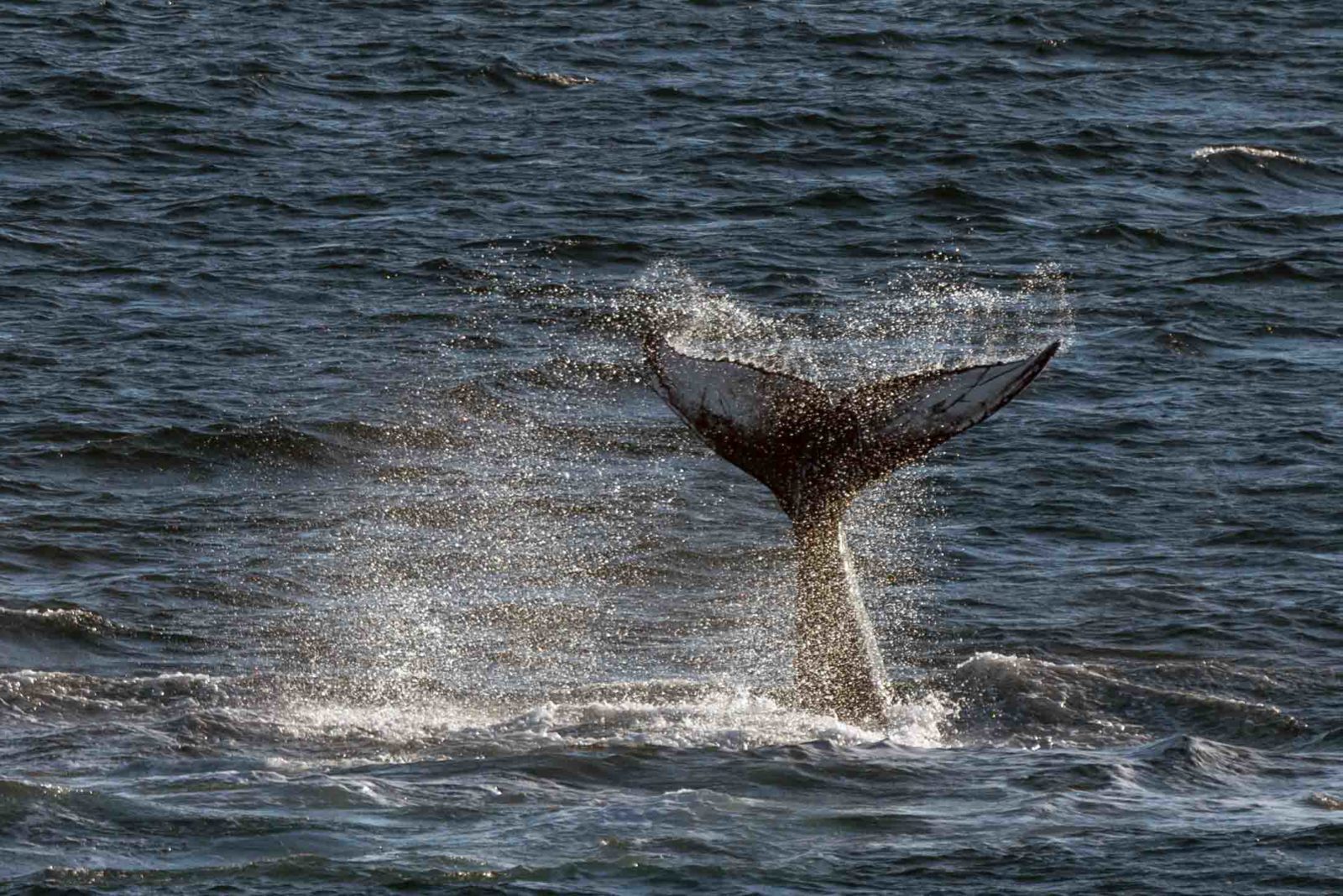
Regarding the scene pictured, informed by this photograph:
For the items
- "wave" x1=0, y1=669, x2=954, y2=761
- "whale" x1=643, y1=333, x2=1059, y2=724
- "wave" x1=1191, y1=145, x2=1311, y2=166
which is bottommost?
"wave" x1=0, y1=669, x2=954, y2=761

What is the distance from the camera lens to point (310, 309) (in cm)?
A: 2128

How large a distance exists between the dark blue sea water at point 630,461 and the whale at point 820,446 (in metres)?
0.34

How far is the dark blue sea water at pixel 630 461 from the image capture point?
9.81 m

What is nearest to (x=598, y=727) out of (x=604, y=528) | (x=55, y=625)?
(x=55, y=625)

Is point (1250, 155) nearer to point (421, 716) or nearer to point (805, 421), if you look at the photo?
point (805, 421)

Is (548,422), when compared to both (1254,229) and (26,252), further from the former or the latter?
(1254,229)

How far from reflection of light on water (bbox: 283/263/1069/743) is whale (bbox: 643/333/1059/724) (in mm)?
383

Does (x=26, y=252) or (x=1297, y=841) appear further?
(x=26, y=252)

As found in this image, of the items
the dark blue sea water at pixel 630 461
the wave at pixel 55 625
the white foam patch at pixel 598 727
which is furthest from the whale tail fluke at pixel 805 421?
the wave at pixel 55 625

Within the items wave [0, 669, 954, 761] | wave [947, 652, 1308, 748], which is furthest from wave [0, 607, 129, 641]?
wave [947, 652, 1308, 748]

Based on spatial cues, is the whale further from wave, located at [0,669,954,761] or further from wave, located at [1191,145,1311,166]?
wave, located at [1191,145,1311,166]

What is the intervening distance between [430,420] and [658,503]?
2.51 meters

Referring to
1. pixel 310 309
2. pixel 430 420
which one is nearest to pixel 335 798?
pixel 430 420

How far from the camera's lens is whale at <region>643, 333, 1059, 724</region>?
1076 centimetres
